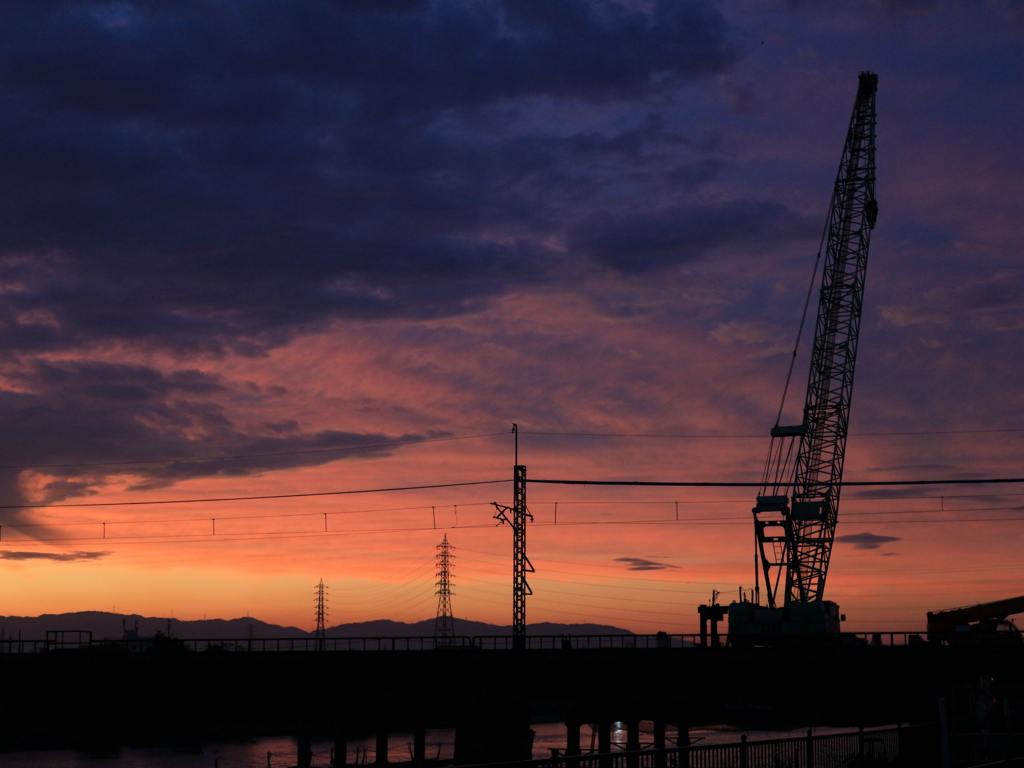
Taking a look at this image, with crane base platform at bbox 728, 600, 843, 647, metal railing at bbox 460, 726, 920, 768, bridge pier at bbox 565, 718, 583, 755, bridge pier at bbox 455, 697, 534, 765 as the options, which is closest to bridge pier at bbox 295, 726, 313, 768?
bridge pier at bbox 565, 718, 583, 755

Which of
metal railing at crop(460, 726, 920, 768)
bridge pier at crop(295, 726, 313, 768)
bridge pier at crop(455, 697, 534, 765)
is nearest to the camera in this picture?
metal railing at crop(460, 726, 920, 768)

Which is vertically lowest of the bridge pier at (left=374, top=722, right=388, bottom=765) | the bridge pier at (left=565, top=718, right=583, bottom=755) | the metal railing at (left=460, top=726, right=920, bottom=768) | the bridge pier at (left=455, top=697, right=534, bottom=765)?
the bridge pier at (left=374, top=722, right=388, bottom=765)

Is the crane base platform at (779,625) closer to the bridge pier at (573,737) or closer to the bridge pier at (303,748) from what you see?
the bridge pier at (573,737)

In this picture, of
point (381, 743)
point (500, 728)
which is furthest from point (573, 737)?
point (500, 728)

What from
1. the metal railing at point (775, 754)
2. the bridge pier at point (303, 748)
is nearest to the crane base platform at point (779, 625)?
the bridge pier at point (303, 748)

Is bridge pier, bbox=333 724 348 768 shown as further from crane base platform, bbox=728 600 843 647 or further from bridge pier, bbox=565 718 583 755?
crane base platform, bbox=728 600 843 647

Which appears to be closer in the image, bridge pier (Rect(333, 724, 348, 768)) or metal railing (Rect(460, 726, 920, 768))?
metal railing (Rect(460, 726, 920, 768))

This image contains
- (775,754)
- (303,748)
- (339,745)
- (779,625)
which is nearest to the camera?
(775,754)

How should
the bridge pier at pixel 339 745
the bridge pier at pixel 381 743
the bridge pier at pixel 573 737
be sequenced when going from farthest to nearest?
the bridge pier at pixel 381 743
the bridge pier at pixel 339 745
the bridge pier at pixel 573 737

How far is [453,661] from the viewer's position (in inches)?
2980

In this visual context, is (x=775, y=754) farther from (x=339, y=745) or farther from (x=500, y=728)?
(x=339, y=745)

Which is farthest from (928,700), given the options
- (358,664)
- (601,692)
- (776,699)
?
(358,664)

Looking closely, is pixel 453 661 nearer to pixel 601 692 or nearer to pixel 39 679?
pixel 601 692

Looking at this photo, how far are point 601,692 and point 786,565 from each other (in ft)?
141
